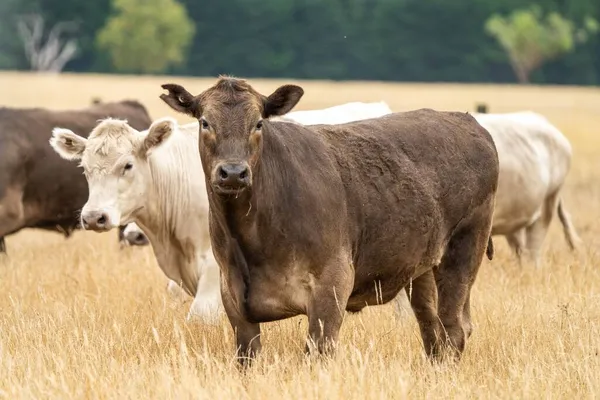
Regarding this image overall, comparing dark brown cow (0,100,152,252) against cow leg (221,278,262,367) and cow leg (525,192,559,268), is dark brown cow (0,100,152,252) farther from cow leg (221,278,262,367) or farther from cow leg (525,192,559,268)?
cow leg (221,278,262,367)

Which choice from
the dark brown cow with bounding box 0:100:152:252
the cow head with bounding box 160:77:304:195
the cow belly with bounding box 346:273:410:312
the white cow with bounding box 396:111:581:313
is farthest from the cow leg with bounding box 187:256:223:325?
the white cow with bounding box 396:111:581:313

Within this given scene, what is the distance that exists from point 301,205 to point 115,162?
7.31 feet

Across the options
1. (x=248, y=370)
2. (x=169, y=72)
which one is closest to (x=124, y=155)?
(x=248, y=370)

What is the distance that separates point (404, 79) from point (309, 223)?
74508 mm

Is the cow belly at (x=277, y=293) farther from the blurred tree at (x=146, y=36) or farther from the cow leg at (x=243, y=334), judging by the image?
the blurred tree at (x=146, y=36)

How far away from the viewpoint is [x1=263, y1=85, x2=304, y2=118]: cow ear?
5.88m

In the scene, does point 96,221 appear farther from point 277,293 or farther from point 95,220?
point 277,293

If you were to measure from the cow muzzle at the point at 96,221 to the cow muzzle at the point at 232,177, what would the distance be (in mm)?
1986

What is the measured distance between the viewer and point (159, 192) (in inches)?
319

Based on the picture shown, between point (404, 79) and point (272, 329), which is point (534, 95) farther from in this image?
point (272, 329)

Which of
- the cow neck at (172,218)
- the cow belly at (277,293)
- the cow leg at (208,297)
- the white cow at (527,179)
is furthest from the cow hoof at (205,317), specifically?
the white cow at (527,179)

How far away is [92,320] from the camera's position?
23.6 ft

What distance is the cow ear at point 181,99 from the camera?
234 inches

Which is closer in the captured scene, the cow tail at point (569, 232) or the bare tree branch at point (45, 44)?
the cow tail at point (569, 232)
